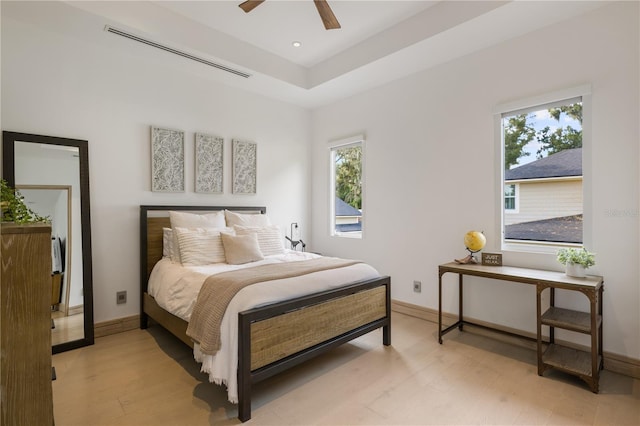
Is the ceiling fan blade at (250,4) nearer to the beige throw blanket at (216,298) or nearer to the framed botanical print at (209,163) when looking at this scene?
the framed botanical print at (209,163)

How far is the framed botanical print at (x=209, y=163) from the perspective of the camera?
3.85 metres

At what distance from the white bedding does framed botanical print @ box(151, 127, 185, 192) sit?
0.84 meters

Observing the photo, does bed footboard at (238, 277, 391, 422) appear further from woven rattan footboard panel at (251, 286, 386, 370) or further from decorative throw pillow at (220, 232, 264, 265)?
decorative throw pillow at (220, 232, 264, 265)

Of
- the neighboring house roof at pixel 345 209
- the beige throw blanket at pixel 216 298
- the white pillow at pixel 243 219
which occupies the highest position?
the neighboring house roof at pixel 345 209

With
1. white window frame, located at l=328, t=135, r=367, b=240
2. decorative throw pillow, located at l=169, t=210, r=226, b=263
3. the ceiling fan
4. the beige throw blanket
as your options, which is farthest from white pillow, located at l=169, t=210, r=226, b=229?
the ceiling fan

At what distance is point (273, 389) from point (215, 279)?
2.85ft

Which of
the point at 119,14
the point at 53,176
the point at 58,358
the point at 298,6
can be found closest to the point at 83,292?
the point at 58,358

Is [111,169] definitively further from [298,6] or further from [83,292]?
[298,6]

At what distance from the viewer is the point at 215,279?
2348 mm

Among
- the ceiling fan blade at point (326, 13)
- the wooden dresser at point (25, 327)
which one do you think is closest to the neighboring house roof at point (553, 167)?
the ceiling fan blade at point (326, 13)

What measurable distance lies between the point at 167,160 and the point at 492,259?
3499 millimetres

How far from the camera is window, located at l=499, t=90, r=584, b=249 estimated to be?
278cm

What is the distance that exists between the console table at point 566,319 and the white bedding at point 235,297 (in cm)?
123

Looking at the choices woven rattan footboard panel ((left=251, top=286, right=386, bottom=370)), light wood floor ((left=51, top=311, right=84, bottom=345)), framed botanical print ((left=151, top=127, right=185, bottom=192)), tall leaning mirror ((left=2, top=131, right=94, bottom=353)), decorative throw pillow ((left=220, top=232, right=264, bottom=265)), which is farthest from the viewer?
framed botanical print ((left=151, top=127, right=185, bottom=192))
